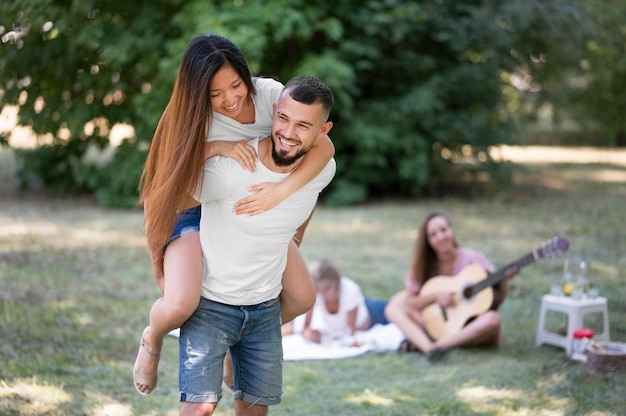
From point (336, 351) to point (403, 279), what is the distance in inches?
80.1

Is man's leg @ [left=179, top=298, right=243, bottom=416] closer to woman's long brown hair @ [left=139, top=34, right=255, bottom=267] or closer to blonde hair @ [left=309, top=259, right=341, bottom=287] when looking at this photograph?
woman's long brown hair @ [left=139, top=34, right=255, bottom=267]

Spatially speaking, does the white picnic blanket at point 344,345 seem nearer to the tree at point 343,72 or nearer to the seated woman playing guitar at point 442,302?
the seated woman playing guitar at point 442,302

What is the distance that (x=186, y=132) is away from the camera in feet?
8.25

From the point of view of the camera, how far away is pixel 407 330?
5.19 metres

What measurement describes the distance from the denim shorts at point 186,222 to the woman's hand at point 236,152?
→ 260 millimetres

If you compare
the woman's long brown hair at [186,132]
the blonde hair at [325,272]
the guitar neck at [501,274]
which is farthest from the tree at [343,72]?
the woman's long brown hair at [186,132]

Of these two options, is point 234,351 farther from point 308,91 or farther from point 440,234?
point 440,234

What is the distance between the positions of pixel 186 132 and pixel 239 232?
1.22ft

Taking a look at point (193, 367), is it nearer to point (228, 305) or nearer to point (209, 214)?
point (228, 305)

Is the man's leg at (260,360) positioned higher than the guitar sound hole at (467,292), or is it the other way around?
the man's leg at (260,360)

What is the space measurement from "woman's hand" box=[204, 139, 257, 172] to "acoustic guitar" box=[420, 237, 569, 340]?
9.22 feet

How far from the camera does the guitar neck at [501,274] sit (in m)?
4.89

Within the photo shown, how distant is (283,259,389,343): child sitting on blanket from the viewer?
542cm

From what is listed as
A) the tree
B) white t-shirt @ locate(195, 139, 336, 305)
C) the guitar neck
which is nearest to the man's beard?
white t-shirt @ locate(195, 139, 336, 305)
